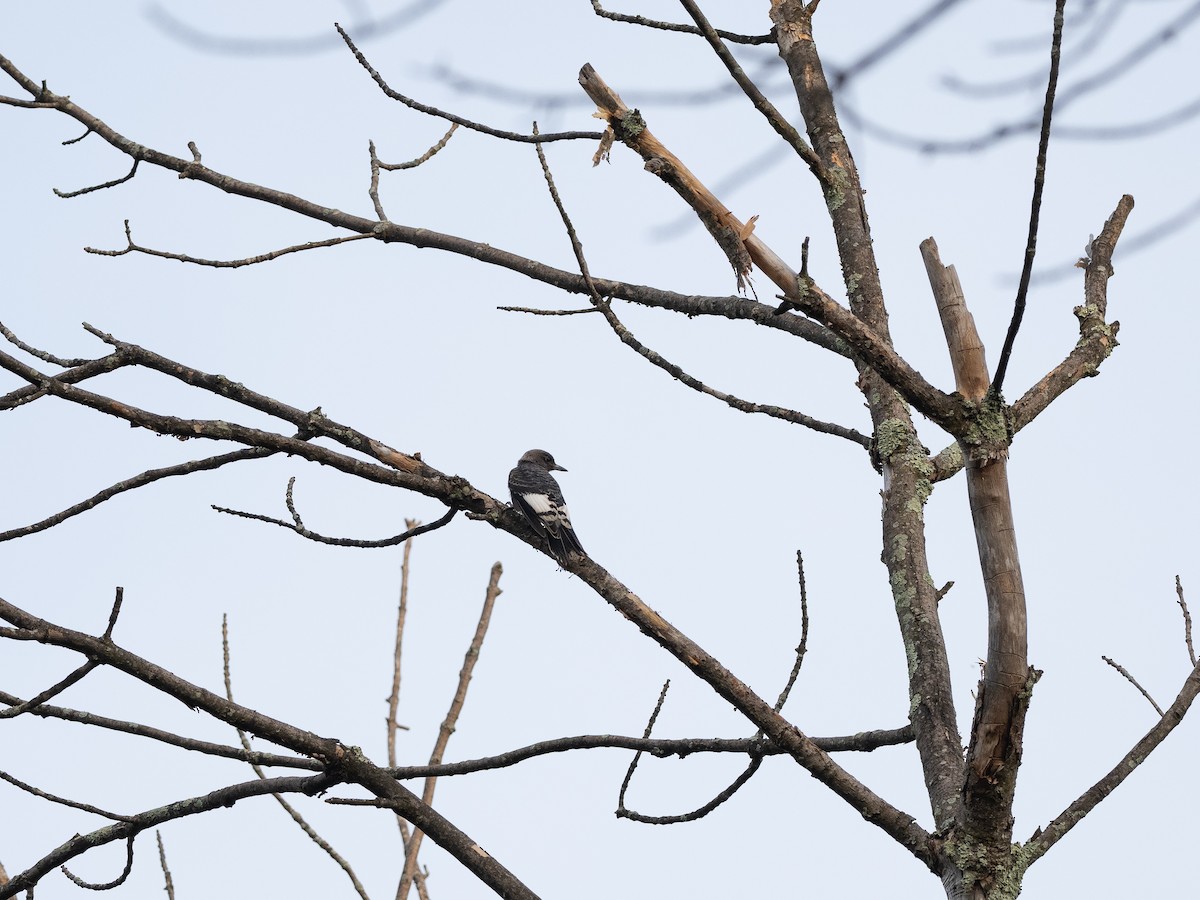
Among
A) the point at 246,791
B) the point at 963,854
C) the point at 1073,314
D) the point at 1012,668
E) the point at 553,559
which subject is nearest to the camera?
the point at 1012,668

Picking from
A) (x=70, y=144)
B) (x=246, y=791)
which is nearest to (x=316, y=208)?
(x=70, y=144)

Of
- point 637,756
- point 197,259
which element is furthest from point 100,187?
point 637,756

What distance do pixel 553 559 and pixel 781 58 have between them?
1.69m

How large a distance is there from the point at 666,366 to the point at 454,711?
140 cm

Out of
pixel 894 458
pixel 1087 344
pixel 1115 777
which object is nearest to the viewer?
pixel 1115 777

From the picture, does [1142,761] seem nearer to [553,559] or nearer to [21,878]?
[553,559]

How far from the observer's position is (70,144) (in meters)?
3.56

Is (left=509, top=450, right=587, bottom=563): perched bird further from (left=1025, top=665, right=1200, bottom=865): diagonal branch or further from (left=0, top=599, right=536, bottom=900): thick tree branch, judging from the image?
(left=1025, top=665, right=1200, bottom=865): diagonal branch

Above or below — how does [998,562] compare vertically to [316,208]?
below

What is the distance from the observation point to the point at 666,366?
308 cm

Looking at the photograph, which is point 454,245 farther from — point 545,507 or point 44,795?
point 44,795

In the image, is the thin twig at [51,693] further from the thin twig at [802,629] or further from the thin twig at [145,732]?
the thin twig at [802,629]

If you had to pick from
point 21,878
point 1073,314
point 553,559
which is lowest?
point 21,878

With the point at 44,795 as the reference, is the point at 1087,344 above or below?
above
